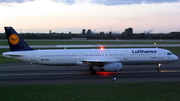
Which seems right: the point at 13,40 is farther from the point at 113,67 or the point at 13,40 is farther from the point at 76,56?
the point at 113,67

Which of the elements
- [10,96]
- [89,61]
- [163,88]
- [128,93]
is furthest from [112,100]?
[89,61]

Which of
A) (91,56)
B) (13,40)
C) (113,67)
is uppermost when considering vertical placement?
(13,40)

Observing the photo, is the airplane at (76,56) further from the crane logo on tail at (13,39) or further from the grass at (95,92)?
the grass at (95,92)

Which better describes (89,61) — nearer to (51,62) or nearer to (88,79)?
(88,79)

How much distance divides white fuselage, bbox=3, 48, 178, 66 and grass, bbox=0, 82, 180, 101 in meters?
7.43

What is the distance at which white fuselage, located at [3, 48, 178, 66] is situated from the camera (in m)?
25.1

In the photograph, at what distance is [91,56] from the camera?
25531mm

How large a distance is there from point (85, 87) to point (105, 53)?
872 centimetres

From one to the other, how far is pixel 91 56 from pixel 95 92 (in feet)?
33.0

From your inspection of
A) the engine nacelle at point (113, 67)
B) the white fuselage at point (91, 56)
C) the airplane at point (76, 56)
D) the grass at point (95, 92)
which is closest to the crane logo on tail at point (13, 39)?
the airplane at point (76, 56)

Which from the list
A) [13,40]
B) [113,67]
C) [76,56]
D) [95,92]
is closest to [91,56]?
[76,56]

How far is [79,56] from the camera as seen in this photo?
25.3 metres

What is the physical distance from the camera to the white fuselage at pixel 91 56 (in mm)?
25078

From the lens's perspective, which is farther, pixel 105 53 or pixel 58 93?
pixel 105 53
